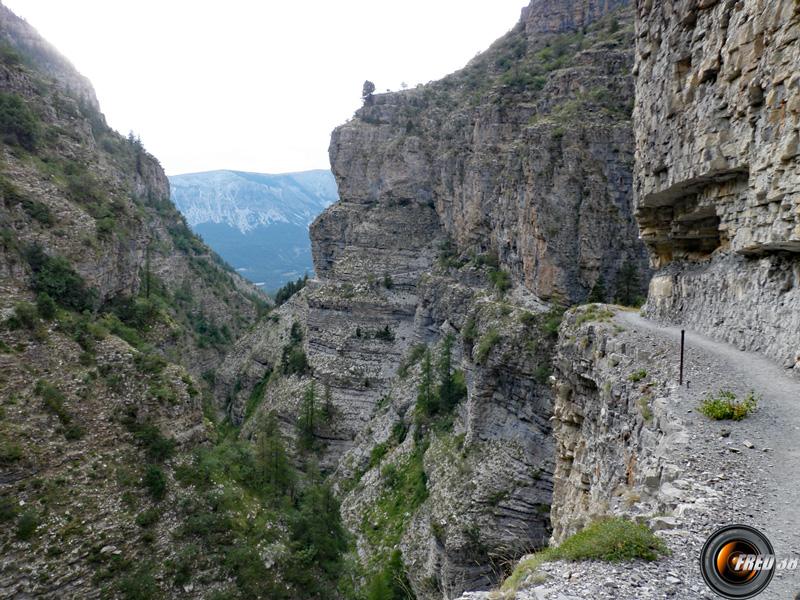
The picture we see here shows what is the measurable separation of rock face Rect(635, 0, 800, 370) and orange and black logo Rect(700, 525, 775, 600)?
646cm

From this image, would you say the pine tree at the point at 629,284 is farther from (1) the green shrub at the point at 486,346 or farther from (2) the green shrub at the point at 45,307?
(2) the green shrub at the point at 45,307

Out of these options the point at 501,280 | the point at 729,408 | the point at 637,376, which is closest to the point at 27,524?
the point at 637,376

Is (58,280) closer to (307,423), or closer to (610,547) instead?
(610,547)

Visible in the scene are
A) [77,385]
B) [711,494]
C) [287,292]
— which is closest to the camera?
[711,494]

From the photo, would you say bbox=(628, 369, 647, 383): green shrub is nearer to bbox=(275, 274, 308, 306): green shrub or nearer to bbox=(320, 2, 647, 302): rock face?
bbox=(320, 2, 647, 302): rock face

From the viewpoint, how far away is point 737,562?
4.94 m

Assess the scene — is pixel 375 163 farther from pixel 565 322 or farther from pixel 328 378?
pixel 565 322

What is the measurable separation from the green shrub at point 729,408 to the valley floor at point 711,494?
0.12m

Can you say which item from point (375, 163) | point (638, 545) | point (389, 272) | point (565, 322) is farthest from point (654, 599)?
point (375, 163)

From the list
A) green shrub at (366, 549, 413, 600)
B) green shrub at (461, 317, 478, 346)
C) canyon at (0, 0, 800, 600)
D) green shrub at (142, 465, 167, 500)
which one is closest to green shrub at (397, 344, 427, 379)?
canyon at (0, 0, 800, 600)

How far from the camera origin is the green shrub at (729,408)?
827cm

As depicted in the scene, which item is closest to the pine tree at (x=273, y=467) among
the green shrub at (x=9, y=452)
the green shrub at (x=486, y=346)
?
the green shrub at (x=9, y=452)

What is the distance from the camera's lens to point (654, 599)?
4965 mm

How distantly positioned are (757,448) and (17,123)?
3637 centimetres
